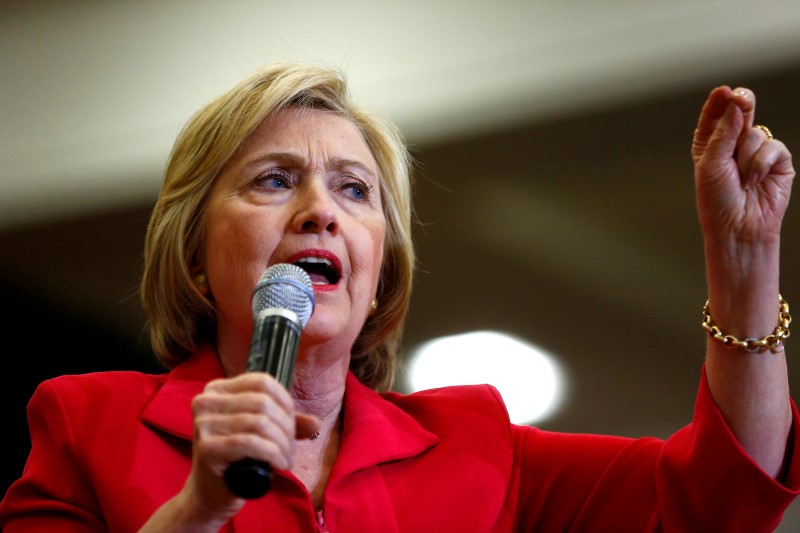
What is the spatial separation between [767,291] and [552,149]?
1.85m

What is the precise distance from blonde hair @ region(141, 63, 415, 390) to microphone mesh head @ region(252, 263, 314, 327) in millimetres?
628

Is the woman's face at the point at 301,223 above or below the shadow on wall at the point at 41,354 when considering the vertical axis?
above

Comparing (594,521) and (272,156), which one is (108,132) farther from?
(594,521)

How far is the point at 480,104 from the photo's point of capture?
3270 mm

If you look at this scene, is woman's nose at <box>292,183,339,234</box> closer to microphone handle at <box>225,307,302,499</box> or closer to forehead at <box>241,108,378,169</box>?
forehead at <box>241,108,378,169</box>

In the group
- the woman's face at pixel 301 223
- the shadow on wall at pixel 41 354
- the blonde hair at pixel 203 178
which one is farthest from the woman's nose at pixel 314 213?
the shadow on wall at pixel 41 354

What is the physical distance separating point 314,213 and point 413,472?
0.46m

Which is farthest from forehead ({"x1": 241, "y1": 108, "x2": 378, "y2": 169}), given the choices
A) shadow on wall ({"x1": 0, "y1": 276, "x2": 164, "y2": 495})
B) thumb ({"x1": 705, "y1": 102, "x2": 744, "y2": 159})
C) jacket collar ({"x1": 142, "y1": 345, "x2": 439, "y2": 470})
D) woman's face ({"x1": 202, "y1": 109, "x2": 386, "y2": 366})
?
shadow on wall ({"x1": 0, "y1": 276, "x2": 164, "y2": 495})

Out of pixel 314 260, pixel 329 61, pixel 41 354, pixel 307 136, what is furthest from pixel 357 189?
pixel 329 61

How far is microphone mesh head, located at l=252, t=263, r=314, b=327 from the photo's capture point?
114cm

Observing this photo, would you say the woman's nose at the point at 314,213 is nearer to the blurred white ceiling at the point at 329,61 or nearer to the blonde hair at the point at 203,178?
the blonde hair at the point at 203,178

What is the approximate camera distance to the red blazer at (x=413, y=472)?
1.38 m

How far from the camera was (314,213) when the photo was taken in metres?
1.61

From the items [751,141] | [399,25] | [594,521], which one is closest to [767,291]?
[751,141]
